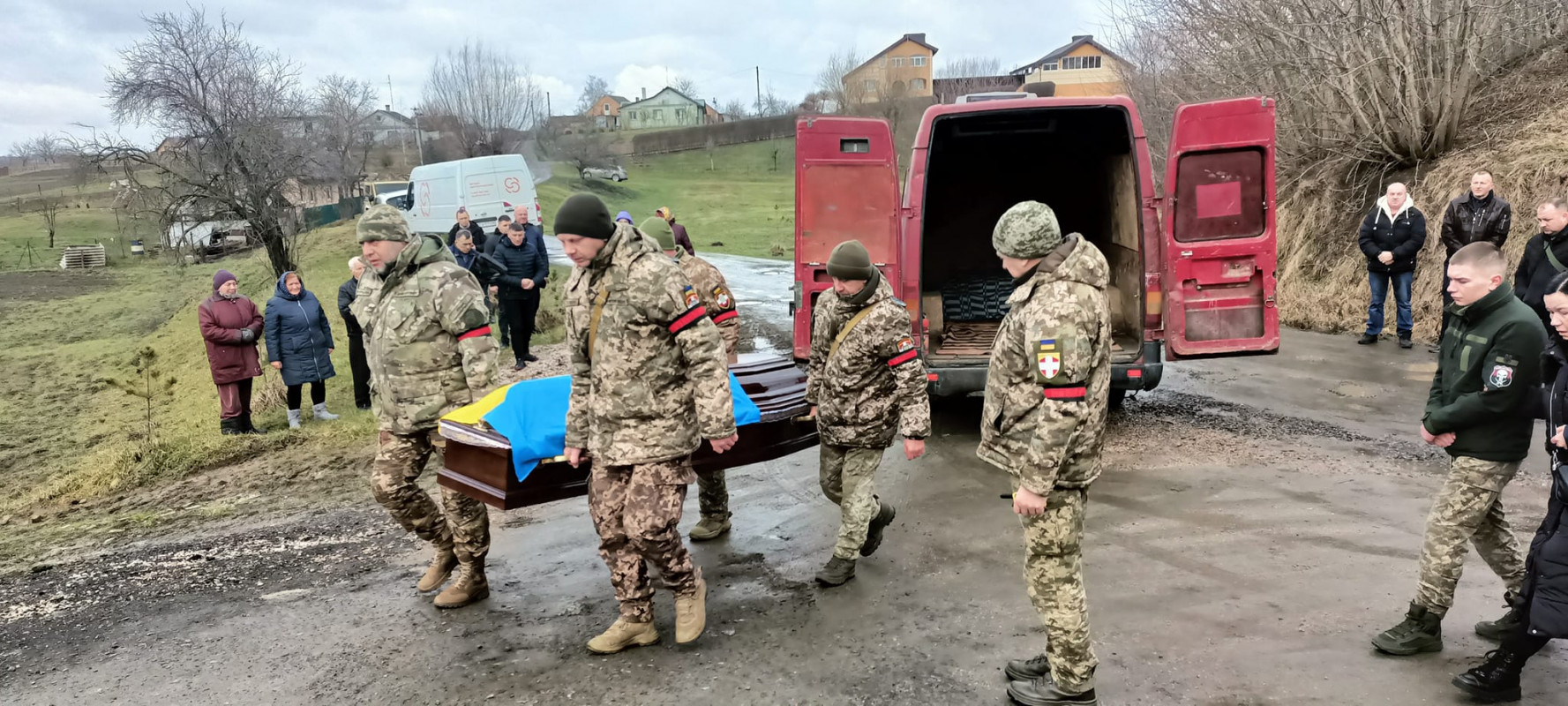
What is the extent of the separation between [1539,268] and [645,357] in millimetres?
6590

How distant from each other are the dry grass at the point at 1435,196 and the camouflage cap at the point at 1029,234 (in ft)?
27.1

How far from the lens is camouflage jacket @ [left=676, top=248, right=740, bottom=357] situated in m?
5.37

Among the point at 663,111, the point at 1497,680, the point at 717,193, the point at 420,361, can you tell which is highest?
the point at 663,111

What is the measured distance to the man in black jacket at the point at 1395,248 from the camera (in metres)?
8.70

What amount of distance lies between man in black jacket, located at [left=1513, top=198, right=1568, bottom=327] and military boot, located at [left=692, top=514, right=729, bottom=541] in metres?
5.40

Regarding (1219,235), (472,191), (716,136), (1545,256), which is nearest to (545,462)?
(1219,235)

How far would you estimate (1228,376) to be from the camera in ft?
27.3

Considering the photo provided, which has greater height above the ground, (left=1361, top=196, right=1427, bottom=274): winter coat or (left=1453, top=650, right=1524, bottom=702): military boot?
(left=1361, top=196, right=1427, bottom=274): winter coat

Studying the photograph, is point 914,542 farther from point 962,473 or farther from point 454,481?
point 454,481

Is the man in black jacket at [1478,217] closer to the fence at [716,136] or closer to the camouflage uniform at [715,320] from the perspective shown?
the camouflage uniform at [715,320]

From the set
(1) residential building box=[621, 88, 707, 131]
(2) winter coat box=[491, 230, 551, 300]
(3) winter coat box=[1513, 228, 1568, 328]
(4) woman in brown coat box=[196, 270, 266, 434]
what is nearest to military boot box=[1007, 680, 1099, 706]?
(3) winter coat box=[1513, 228, 1568, 328]

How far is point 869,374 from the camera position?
13.8ft

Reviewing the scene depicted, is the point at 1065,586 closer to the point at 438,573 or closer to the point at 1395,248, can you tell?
the point at 438,573

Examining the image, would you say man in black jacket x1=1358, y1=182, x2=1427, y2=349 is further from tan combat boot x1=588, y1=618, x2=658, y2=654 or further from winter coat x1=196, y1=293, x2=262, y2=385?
winter coat x1=196, y1=293, x2=262, y2=385
